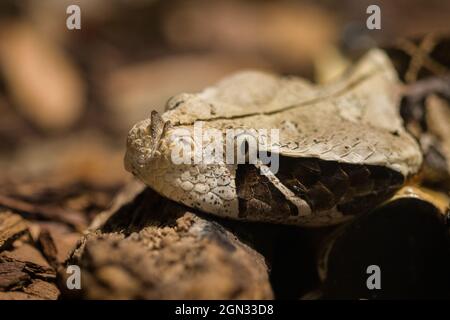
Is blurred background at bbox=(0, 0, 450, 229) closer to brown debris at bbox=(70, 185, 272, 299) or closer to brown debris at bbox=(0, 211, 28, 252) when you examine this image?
brown debris at bbox=(0, 211, 28, 252)

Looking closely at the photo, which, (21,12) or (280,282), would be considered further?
(21,12)

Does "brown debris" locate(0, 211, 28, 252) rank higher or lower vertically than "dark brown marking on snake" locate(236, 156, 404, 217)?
lower

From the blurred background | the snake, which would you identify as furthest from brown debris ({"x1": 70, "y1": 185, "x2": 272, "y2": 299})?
the blurred background

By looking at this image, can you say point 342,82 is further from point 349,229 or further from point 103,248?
point 103,248

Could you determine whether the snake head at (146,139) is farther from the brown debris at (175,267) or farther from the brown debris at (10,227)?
the brown debris at (10,227)

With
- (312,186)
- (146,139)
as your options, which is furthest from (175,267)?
(312,186)
